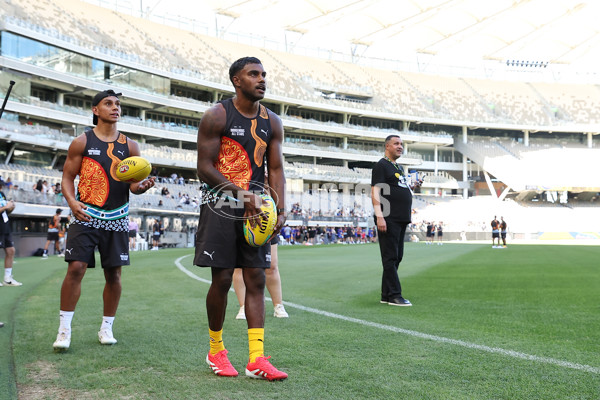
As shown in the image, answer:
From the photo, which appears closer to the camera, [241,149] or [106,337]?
[241,149]

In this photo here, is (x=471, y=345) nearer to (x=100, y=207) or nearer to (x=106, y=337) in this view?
(x=106, y=337)

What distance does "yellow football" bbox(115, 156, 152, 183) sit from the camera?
14.9 ft

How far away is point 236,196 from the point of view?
365 centimetres

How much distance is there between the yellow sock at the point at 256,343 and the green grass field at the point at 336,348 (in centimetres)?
16

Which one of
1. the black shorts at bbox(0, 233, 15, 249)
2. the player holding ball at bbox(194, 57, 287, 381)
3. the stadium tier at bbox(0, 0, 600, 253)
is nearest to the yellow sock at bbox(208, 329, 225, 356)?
the player holding ball at bbox(194, 57, 287, 381)

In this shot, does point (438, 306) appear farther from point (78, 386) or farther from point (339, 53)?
point (339, 53)

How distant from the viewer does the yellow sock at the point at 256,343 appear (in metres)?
3.48

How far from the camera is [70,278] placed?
4484 millimetres

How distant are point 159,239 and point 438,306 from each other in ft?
91.4

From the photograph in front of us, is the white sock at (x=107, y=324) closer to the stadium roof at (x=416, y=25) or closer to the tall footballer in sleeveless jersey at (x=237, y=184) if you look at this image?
the tall footballer in sleeveless jersey at (x=237, y=184)

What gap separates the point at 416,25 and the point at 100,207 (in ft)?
203

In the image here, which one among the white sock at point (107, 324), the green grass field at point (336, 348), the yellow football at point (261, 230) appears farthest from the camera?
the white sock at point (107, 324)

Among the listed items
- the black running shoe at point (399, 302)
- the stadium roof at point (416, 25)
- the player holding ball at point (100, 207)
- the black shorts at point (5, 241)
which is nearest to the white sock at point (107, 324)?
the player holding ball at point (100, 207)

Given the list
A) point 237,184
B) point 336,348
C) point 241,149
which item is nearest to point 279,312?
point 336,348
